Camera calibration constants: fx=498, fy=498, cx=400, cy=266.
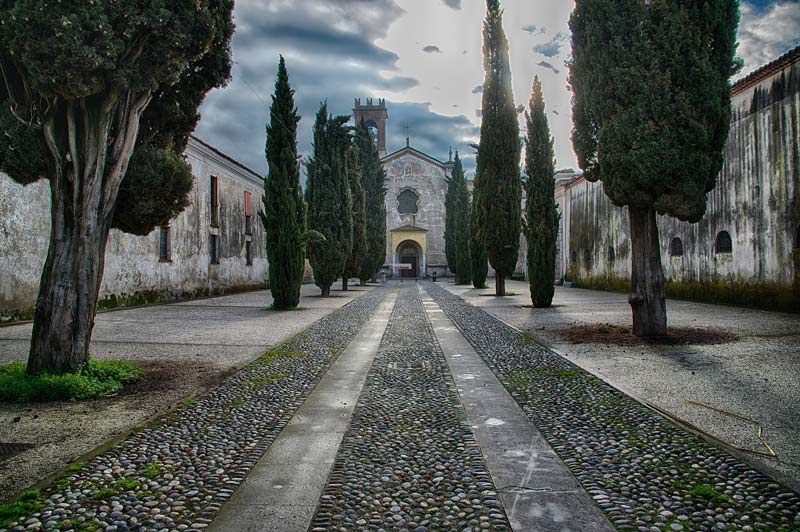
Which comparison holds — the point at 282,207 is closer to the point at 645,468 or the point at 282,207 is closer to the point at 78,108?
the point at 78,108

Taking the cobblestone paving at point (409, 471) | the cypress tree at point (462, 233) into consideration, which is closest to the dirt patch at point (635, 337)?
the cobblestone paving at point (409, 471)

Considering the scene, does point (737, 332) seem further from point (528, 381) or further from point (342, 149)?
point (342, 149)

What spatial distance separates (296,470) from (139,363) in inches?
154

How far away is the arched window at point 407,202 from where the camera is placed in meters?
43.8

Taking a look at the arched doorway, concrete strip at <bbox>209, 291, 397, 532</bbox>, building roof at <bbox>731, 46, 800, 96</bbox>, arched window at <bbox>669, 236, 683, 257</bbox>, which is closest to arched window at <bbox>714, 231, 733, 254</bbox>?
arched window at <bbox>669, 236, 683, 257</bbox>

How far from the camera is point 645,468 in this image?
273cm

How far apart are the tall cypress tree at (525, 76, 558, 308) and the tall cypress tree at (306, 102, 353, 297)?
7.56m

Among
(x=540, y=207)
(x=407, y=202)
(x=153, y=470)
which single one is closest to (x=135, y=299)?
(x=540, y=207)

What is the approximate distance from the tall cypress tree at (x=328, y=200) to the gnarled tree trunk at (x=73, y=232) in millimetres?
13638

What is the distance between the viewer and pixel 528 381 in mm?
4895

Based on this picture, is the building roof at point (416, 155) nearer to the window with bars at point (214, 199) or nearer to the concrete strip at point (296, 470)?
the window with bars at point (214, 199)

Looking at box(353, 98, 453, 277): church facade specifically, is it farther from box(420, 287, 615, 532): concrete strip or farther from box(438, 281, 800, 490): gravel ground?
box(420, 287, 615, 532): concrete strip

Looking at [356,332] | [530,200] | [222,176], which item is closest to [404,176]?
[222,176]

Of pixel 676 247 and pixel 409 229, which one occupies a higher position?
pixel 409 229
